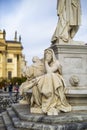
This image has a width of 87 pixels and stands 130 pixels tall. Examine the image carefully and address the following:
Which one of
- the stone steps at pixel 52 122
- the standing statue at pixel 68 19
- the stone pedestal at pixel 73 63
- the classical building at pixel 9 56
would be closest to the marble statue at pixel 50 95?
the stone steps at pixel 52 122

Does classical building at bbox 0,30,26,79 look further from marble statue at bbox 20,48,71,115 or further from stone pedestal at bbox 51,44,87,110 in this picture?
marble statue at bbox 20,48,71,115

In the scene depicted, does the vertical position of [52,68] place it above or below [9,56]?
above

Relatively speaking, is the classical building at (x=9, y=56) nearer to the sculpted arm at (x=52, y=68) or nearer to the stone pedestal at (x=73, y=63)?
the stone pedestal at (x=73, y=63)

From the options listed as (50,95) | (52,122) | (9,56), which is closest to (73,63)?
(50,95)

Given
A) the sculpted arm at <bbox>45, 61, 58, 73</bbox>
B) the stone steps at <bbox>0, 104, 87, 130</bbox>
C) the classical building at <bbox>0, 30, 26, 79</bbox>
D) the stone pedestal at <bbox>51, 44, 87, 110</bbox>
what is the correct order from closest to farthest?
the stone steps at <bbox>0, 104, 87, 130</bbox> < the sculpted arm at <bbox>45, 61, 58, 73</bbox> < the stone pedestal at <bbox>51, 44, 87, 110</bbox> < the classical building at <bbox>0, 30, 26, 79</bbox>

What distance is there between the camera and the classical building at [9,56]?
87312mm

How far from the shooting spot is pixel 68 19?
945cm

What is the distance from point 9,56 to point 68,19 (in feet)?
268

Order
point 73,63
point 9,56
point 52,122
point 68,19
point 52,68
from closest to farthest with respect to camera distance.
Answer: point 52,122
point 52,68
point 73,63
point 68,19
point 9,56

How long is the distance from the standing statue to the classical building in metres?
78.0

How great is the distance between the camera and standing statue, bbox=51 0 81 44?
370 inches

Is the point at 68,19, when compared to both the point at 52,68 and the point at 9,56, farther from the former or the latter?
the point at 9,56

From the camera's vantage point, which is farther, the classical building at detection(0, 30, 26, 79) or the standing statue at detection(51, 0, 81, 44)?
the classical building at detection(0, 30, 26, 79)

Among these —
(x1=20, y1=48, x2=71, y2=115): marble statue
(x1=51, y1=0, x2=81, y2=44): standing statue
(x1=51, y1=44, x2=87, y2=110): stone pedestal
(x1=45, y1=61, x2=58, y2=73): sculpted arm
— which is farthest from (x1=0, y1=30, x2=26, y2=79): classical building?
(x1=20, y1=48, x2=71, y2=115): marble statue
